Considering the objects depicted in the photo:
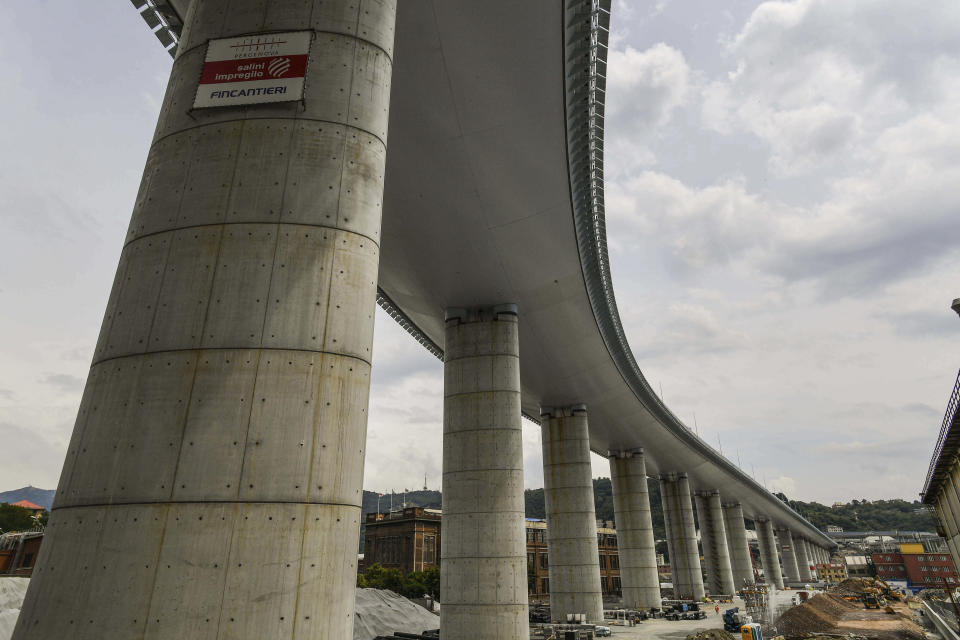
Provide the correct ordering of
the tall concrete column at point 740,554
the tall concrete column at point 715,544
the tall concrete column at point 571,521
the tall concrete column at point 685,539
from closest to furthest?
1. the tall concrete column at point 571,521
2. the tall concrete column at point 685,539
3. the tall concrete column at point 715,544
4. the tall concrete column at point 740,554

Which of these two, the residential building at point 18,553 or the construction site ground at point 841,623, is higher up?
the residential building at point 18,553

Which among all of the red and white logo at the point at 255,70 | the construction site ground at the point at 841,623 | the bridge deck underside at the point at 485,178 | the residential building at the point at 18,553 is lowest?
the construction site ground at the point at 841,623

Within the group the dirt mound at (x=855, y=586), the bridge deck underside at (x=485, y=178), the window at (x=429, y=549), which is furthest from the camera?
the window at (x=429, y=549)

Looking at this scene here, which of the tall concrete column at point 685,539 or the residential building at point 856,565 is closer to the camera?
the tall concrete column at point 685,539

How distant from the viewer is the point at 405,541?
82875 millimetres

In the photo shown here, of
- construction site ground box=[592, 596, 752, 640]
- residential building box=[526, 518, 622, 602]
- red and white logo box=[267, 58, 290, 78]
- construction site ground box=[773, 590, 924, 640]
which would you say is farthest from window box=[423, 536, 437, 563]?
red and white logo box=[267, 58, 290, 78]

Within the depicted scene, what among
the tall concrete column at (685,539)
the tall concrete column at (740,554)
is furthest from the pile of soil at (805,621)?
the tall concrete column at (740,554)

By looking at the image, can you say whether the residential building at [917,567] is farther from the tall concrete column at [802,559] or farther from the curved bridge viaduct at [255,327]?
the curved bridge viaduct at [255,327]

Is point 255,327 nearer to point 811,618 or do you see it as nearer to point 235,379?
point 235,379

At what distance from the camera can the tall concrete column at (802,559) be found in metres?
151

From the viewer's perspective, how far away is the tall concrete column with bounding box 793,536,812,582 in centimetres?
15062

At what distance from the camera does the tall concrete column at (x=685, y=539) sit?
68.2 meters

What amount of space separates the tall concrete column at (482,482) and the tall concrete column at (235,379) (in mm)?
17983

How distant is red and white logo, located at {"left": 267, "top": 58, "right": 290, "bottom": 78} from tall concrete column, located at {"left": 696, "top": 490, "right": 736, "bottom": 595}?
291ft
